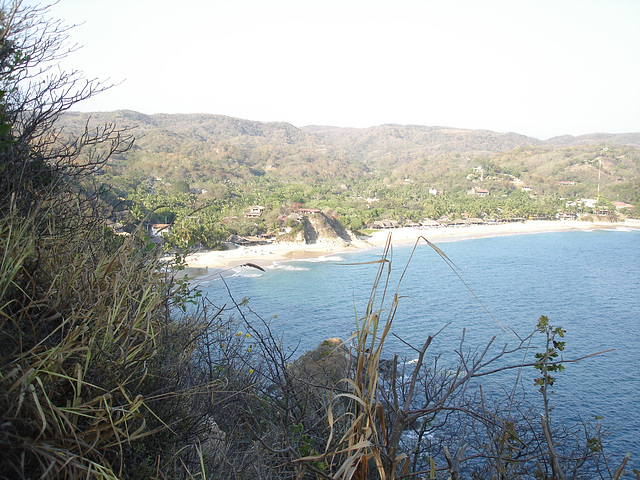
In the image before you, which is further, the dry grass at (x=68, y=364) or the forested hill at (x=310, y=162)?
the forested hill at (x=310, y=162)

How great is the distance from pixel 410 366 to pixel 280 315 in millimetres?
8046

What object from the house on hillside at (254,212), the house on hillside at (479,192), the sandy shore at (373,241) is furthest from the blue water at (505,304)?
the house on hillside at (479,192)

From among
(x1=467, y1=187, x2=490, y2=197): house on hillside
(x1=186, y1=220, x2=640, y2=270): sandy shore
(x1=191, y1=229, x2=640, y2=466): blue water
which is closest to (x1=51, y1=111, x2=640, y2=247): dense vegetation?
(x1=467, y1=187, x2=490, y2=197): house on hillside

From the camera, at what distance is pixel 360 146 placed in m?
177

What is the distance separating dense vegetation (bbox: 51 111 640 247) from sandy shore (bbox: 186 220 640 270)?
1.95 metres

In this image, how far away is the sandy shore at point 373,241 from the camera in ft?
103

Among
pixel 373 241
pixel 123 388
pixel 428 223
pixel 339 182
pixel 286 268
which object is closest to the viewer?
pixel 123 388

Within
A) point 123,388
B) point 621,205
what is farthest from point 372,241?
point 123,388

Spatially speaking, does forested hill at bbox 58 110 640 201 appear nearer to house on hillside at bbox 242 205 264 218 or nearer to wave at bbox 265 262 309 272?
house on hillside at bbox 242 205 264 218

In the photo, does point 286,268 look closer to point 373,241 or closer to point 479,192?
point 373,241

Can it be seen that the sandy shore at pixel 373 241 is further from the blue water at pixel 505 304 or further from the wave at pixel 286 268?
the blue water at pixel 505 304

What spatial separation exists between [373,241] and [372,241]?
9 cm

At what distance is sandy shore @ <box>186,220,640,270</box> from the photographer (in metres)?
31.4

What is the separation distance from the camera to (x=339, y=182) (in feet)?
305
